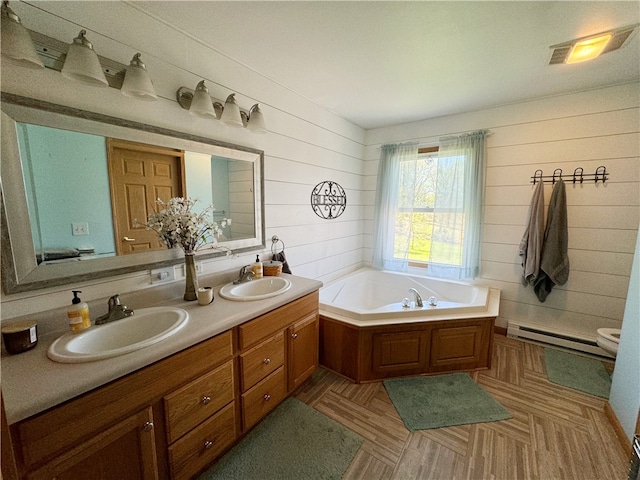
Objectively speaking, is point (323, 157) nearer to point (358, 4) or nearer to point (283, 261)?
point (283, 261)

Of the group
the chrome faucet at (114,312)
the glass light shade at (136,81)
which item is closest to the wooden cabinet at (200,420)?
the chrome faucet at (114,312)

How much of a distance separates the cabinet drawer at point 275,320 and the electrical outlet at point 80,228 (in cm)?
90

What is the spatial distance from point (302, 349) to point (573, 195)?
9.48ft

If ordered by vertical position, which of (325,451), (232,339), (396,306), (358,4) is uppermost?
(358,4)

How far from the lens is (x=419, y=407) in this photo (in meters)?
1.81

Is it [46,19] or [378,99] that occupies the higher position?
[378,99]

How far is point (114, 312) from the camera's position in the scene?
4.01 feet

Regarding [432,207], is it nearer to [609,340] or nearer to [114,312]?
[609,340]

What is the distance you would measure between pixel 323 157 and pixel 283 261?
1273mm

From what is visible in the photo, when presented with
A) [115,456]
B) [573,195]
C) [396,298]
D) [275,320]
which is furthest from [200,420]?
[573,195]

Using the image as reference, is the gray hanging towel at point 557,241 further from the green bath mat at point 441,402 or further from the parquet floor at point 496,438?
the green bath mat at point 441,402

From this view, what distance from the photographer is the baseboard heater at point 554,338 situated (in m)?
2.36

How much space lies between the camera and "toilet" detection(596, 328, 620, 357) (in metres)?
1.98

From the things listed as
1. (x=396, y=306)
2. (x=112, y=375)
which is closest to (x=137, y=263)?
(x=112, y=375)
